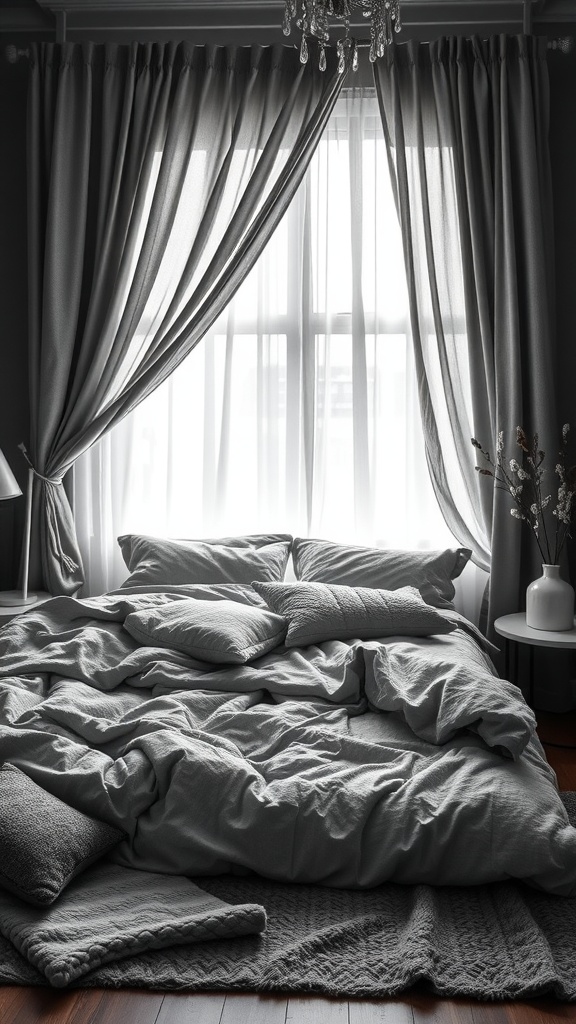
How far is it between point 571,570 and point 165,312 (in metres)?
2.02

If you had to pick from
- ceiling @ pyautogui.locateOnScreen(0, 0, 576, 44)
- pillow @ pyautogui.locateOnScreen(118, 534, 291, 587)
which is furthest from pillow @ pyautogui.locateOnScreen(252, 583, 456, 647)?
ceiling @ pyautogui.locateOnScreen(0, 0, 576, 44)

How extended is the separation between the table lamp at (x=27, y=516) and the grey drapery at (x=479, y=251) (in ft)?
5.44

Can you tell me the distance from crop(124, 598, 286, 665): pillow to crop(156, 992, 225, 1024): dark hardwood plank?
108 centimetres

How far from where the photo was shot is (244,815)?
2.05 metres

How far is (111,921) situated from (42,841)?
219mm

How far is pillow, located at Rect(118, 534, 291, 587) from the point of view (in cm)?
356

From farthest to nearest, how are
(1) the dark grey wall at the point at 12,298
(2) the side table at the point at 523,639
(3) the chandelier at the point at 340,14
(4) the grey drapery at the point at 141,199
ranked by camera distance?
1. (1) the dark grey wall at the point at 12,298
2. (4) the grey drapery at the point at 141,199
3. (2) the side table at the point at 523,639
4. (3) the chandelier at the point at 340,14

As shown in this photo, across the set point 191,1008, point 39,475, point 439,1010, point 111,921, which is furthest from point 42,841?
point 39,475

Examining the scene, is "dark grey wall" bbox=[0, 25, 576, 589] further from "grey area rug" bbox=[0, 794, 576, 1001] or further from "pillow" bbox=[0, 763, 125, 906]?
"grey area rug" bbox=[0, 794, 576, 1001]

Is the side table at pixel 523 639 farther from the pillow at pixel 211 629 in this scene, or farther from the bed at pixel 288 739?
the pillow at pixel 211 629

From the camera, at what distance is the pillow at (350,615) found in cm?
301

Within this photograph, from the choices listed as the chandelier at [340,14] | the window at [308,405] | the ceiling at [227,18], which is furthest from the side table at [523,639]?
the ceiling at [227,18]

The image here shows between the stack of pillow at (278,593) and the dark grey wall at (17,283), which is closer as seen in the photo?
the stack of pillow at (278,593)

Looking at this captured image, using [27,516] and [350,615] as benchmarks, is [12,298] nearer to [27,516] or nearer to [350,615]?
[27,516]
